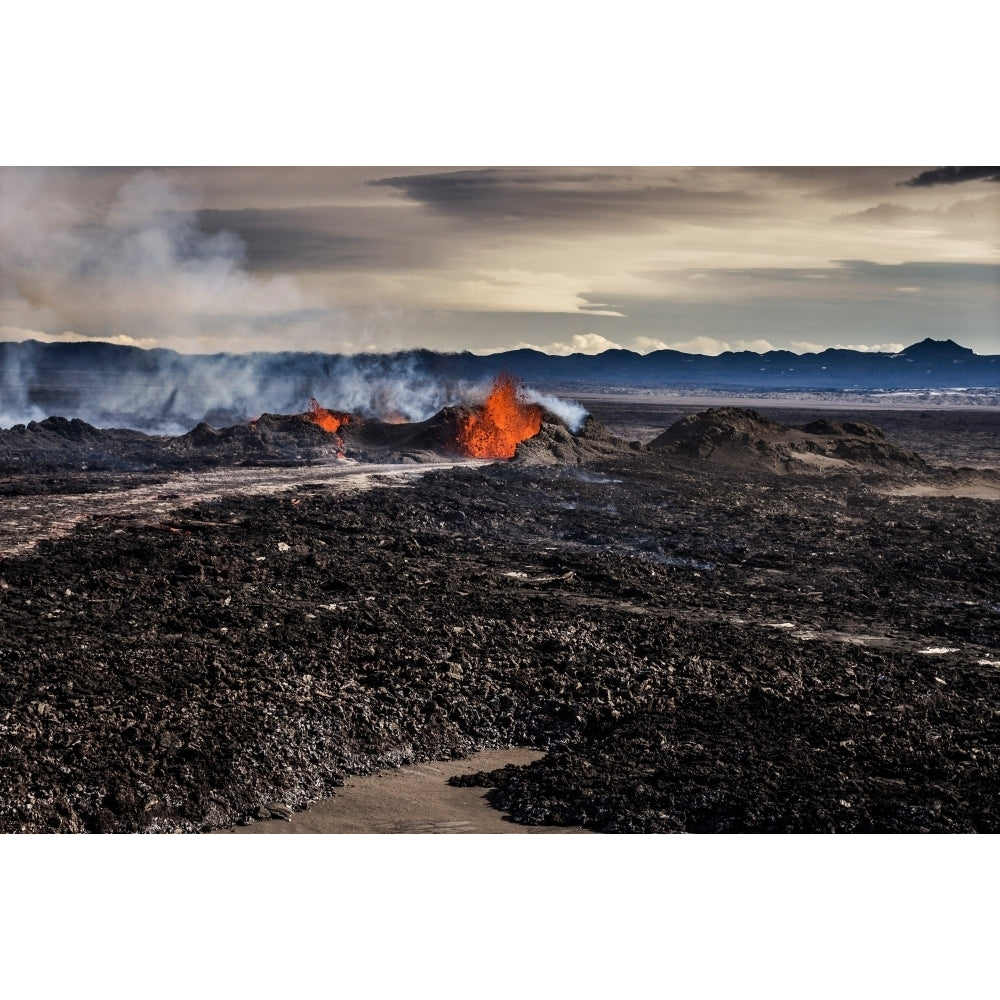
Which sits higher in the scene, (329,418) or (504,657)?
(329,418)

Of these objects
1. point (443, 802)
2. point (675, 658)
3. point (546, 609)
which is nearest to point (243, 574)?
point (546, 609)

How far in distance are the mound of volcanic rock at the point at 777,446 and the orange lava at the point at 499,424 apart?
181 inches

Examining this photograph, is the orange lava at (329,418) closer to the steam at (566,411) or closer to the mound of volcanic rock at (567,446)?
the steam at (566,411)

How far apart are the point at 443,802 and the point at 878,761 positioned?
3719mm

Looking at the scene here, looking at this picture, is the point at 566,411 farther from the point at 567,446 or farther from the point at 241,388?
the point at 241,388

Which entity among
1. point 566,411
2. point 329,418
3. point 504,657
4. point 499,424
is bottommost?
point 504,657

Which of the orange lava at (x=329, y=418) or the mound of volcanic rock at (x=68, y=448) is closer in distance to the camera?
the mound of volcanic rock at (x=68, y=448)

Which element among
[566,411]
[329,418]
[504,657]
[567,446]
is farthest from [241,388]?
[504,657]

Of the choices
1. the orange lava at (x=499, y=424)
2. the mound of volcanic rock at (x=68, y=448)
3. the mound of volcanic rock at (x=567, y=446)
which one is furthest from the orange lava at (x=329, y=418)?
the mound of volcanic rock at (x=567, y=446)

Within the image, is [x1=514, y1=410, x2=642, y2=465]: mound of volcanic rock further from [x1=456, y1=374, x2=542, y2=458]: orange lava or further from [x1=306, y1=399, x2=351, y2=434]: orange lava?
[x1=306, y1=399, x2=351, y2=434]: orange lava

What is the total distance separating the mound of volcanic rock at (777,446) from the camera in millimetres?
38062

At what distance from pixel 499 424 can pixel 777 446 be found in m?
9.51

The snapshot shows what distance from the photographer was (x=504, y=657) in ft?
41.9

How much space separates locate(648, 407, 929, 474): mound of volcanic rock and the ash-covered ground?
35.8 feet
